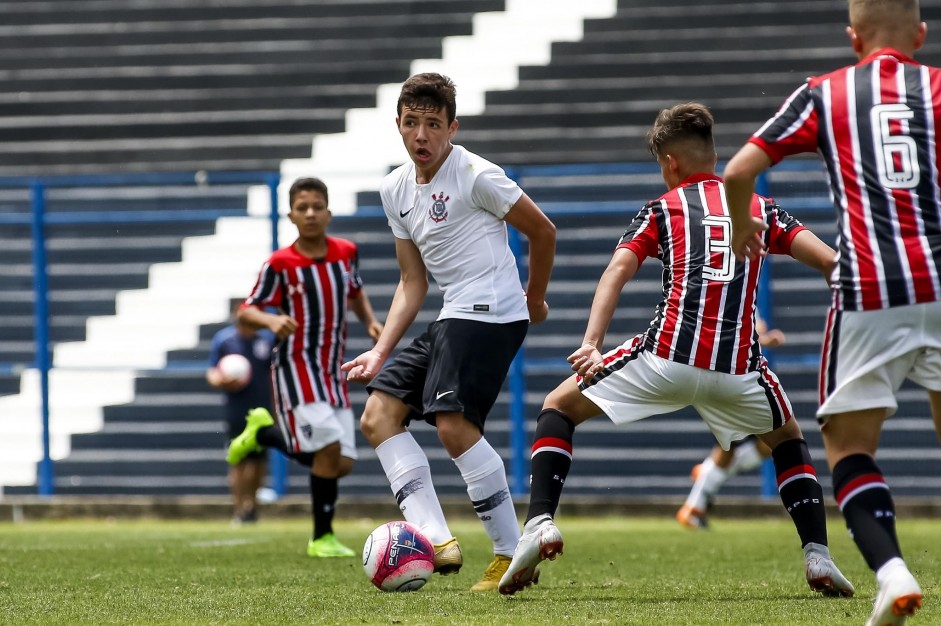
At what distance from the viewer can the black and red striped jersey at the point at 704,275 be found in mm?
5180

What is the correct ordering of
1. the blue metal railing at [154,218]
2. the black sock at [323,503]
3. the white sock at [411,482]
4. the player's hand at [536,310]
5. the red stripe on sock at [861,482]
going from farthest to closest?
the blue metal railing at [154,218], the black sock at [323,503], the player's hand at [536,310], the white sock at [411,482], the red stripe on sock at [861,482]

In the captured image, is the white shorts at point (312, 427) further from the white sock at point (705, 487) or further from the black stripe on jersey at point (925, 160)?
the black stripe on jersey at point (925, 160)

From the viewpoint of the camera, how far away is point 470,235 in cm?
561

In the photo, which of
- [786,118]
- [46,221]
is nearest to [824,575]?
[786,118]

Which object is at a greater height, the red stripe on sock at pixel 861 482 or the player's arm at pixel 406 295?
the player's arm at pixel 406 295

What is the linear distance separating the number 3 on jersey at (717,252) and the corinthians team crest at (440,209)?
3.13 feet

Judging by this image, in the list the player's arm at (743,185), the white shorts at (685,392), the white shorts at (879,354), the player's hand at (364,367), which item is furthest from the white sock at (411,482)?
the white shorts at (879,354)

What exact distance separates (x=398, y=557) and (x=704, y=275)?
4.78 feet

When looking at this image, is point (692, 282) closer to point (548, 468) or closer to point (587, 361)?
point (587, 361)

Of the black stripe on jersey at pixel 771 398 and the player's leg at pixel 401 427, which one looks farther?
the player's leg at pixel 401 427

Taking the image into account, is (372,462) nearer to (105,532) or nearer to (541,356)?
(541,356)

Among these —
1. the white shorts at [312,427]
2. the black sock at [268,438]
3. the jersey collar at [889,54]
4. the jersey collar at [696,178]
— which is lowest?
the black sock at [268,438]

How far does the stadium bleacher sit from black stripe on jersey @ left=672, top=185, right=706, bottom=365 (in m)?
6.27

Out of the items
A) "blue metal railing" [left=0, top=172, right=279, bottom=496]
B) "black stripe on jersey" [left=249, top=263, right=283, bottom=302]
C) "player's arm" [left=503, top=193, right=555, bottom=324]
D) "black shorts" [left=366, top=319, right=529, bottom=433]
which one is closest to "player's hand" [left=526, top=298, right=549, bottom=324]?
"player's arm" [left=503, top=193, right=555, bottom=324]
